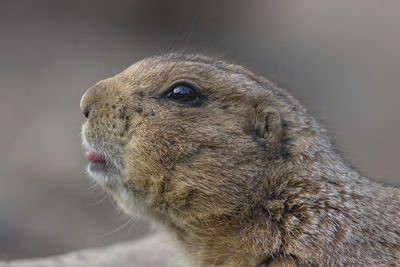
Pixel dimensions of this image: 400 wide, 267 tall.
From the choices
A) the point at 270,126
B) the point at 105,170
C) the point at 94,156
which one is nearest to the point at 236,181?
the point at 270,126

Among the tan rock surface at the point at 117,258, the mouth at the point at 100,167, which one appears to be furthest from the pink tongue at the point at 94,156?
the tan rock surface at the point at 117,258

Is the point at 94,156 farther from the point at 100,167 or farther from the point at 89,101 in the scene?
the point at 89,101

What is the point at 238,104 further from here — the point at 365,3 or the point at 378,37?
the point at 365,3

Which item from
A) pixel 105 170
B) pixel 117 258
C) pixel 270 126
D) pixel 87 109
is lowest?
pixel 117 258

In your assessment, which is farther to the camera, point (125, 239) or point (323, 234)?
point (125, 239)

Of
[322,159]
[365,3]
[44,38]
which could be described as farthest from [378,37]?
[322,159]

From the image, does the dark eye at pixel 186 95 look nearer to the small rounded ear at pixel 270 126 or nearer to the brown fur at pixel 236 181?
the brown fur at pixel 236 181
